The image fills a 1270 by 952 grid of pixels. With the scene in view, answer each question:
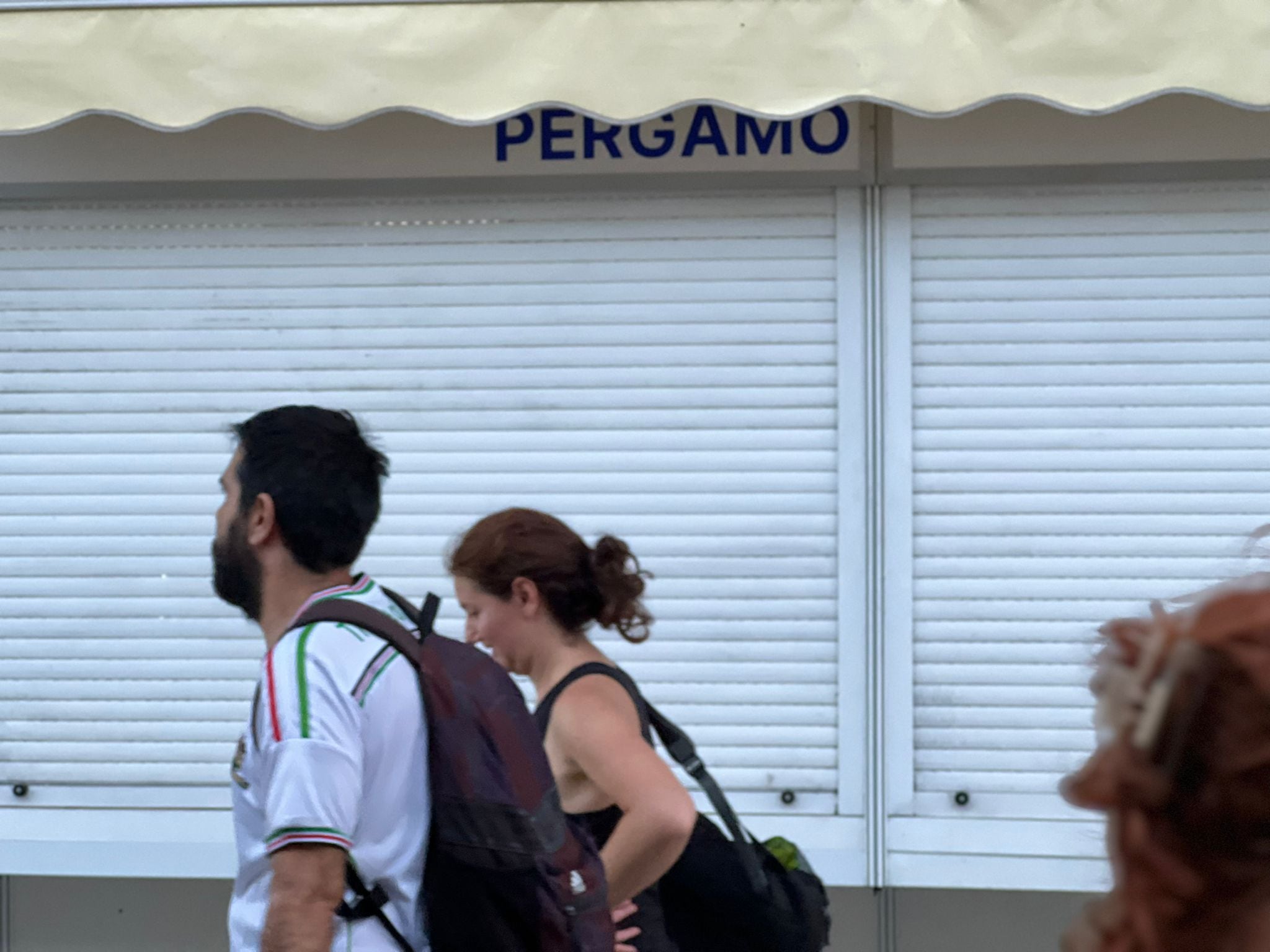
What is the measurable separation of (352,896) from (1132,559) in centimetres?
343

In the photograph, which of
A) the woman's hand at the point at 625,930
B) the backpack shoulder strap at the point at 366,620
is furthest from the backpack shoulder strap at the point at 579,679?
the backpack shoulder strap at the point at 366,620

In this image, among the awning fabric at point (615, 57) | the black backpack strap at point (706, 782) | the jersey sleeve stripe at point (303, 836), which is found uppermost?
the awning fabric at point (615, 57)

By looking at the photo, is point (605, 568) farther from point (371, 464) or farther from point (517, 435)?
point (517, 435)

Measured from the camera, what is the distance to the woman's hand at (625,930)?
3.05m

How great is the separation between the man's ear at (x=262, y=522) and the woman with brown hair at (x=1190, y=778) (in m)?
1.78

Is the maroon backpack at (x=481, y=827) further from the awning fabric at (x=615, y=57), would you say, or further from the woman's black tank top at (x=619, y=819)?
the awning fabric at (x=615, y=57)

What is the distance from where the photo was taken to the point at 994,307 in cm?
510

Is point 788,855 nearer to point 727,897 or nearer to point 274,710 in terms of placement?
point 727,897

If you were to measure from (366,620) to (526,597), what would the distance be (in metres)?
0.93

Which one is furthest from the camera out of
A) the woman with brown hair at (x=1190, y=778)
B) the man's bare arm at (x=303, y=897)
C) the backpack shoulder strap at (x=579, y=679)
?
the backpack shoulder strap at (x=579, y=679)

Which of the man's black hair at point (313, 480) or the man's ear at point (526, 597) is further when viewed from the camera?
the man's ear at point (526, 597)

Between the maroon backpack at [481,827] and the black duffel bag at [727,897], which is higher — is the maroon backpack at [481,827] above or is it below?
above

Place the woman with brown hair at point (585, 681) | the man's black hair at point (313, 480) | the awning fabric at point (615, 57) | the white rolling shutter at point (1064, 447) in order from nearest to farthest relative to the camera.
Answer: the man's black hair at point (313, 480) → the woman with brown hair at point (585, 681) → the awning fabric at point (615, 57) → the white rolling shutter at point (1064, 447)

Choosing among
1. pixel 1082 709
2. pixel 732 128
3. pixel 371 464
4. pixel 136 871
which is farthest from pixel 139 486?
pixel 1082 709
